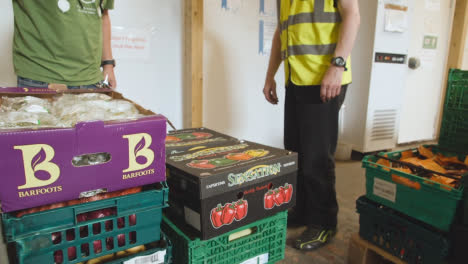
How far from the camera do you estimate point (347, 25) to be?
1.20 m

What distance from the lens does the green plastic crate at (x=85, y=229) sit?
546mm

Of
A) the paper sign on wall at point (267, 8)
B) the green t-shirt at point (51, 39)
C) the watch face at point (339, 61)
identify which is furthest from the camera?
the paper sign on wall at point (267, 8)

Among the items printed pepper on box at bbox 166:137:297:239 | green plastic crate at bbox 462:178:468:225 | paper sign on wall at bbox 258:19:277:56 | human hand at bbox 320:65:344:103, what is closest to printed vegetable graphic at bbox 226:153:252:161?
printed pepper on box at bbox 166:137:297:239

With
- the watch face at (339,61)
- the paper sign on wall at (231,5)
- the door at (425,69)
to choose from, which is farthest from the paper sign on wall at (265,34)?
the door at (425,69)

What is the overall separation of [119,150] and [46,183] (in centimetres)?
13

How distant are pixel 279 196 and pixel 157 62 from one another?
A: 1.54 meters

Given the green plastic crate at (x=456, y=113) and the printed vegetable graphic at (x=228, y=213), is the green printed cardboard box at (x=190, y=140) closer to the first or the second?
the printed vegetable graphic at (x=228, y=213)

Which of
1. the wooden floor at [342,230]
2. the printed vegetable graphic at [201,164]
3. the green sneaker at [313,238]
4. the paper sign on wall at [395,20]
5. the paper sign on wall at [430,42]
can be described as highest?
the paper sign on wall at [395,20]

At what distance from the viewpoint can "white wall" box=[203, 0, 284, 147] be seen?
7.59 ft

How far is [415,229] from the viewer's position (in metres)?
1.05

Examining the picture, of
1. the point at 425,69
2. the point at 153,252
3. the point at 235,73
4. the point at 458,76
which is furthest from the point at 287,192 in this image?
the point at 425,69

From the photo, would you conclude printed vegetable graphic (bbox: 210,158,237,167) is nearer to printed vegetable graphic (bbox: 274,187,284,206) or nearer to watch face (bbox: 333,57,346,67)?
printed vegetable graphic (bbox: 274,187,284,206)

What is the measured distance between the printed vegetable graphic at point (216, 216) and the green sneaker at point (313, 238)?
2.57 feet

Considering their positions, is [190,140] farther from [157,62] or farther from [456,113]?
[157,62]
